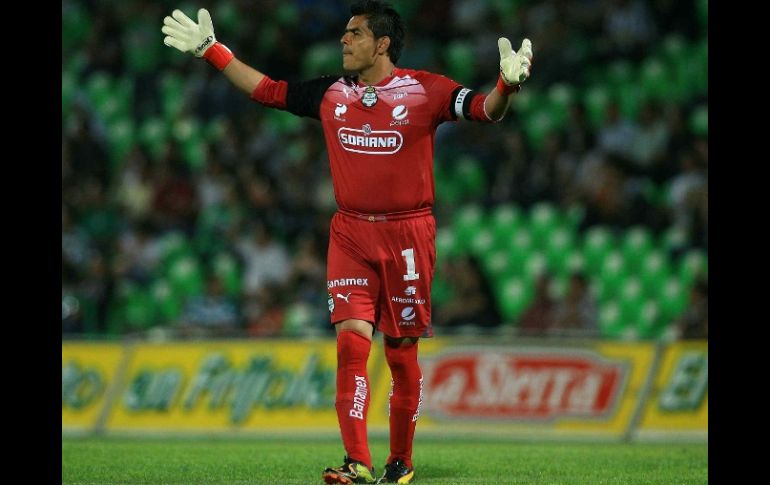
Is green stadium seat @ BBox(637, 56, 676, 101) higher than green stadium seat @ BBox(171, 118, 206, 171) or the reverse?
higher

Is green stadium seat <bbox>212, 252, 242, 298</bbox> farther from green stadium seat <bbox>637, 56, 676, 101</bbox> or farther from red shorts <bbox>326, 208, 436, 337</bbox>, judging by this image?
red shorts <bbox>326, 208, 436, 337</bbox>

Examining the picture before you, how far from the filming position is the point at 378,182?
7.49 meters

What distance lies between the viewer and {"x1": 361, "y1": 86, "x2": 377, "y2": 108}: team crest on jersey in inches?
297

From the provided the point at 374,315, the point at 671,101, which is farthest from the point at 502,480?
the point at 671,101

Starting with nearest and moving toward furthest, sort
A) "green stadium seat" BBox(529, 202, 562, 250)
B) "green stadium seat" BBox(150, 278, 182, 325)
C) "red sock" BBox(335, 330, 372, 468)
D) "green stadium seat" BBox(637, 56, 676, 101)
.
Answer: "red sock" BBox(335, 330, 372, 468), "green stadium seat" BBox(529, 202, 562, 250), "green stadium seat" BBox(150, 278, 182, 325), "green stadium seat" BBox(637, 56, 676, 101)

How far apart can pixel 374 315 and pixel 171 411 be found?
572 centimetres

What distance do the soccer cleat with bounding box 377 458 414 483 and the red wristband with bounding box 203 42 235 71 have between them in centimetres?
251

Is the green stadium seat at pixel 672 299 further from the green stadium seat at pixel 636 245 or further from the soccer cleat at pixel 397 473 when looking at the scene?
the soccer cleat at pixel 397 473

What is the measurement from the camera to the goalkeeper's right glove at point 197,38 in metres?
7.66

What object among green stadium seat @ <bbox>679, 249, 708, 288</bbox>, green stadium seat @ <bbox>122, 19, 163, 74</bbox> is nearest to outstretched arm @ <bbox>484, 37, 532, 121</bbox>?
green stadium seat @ <bbox>679, 249, 708, 288</bbox>

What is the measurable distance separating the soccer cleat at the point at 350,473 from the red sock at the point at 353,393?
0.18ft

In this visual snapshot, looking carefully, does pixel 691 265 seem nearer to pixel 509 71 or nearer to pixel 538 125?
pixel 538 125

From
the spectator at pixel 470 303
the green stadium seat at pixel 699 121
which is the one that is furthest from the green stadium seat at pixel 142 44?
the green stadium seat at pixel 699 121

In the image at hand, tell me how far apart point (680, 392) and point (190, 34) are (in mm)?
6567
